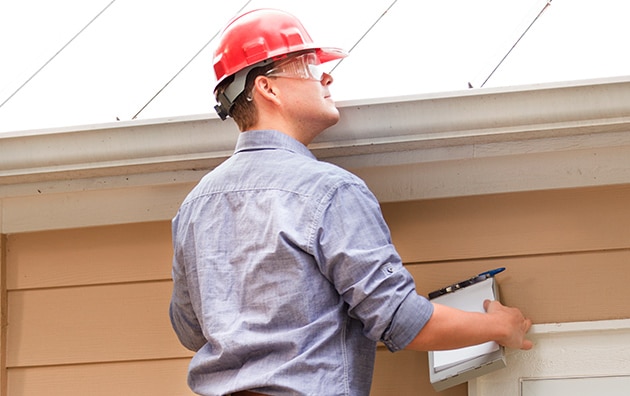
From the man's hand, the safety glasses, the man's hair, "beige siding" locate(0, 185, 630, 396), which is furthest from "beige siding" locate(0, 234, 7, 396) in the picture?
the man's hand

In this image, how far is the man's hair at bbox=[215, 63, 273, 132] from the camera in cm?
173

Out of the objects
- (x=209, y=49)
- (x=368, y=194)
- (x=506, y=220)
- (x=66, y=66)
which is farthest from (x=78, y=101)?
(x=506, y=220)

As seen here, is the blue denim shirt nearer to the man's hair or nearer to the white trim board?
the man's hair

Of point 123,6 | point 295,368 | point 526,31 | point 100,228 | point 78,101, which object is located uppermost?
point 123,6

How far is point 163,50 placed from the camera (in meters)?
2.26

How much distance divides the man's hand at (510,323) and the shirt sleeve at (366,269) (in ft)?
0.89

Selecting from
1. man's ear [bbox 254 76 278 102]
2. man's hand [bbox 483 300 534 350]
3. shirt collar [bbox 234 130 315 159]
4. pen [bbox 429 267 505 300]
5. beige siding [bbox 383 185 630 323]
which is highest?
man's ear [bbox 254 76 278 102]

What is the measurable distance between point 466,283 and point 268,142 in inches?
23.2

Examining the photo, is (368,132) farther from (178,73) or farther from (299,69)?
(178,73)

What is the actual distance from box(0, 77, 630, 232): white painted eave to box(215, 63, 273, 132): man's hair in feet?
0.28

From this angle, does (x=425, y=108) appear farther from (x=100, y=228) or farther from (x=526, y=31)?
(x=100, y=228)

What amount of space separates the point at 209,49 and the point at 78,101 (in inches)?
15.3

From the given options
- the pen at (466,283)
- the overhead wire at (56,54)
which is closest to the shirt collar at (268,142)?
the pen at (466,283)

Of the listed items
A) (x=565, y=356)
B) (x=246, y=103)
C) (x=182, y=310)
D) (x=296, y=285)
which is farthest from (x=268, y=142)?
(x=565, y=356)
